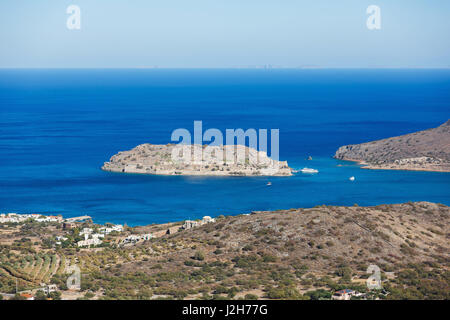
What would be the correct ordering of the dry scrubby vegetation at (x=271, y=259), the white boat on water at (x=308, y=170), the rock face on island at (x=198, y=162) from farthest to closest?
the rock face on island at (x=198, y=162) < the white boat on water at (x=308, y=170) < the dry scrubby vegetation at (x=271, y=259)

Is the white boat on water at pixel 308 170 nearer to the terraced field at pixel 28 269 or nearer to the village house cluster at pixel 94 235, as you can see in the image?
the village house cluster at pixel 94 235

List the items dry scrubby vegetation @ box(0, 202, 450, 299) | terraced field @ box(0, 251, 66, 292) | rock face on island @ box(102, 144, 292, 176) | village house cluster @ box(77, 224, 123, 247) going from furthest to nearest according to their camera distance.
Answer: rock face on island @ box(102, 144, 292, 176), village house cluster @ box(77, 224, 123, 247), terraced field @ box(0, 251, 66, 292), dry scrubby vegetation @ box(0, 202, 450, 299)

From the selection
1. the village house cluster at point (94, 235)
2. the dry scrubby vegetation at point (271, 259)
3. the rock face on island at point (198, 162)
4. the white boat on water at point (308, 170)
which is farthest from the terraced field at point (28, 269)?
the white boat on water at point (308, 170)

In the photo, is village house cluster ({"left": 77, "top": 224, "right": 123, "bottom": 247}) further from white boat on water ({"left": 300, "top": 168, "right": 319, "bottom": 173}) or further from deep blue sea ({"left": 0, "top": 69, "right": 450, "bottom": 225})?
white boat on water ({"left": 300, "top": 168, "right": 319, "bottom": 173})

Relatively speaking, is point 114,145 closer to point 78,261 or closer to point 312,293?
point 78,261

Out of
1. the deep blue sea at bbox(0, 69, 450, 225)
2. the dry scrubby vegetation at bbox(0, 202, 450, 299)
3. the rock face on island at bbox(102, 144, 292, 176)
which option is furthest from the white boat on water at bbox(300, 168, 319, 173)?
the dry scrubby vegetation at bbox(0, 202, 450, 299)
